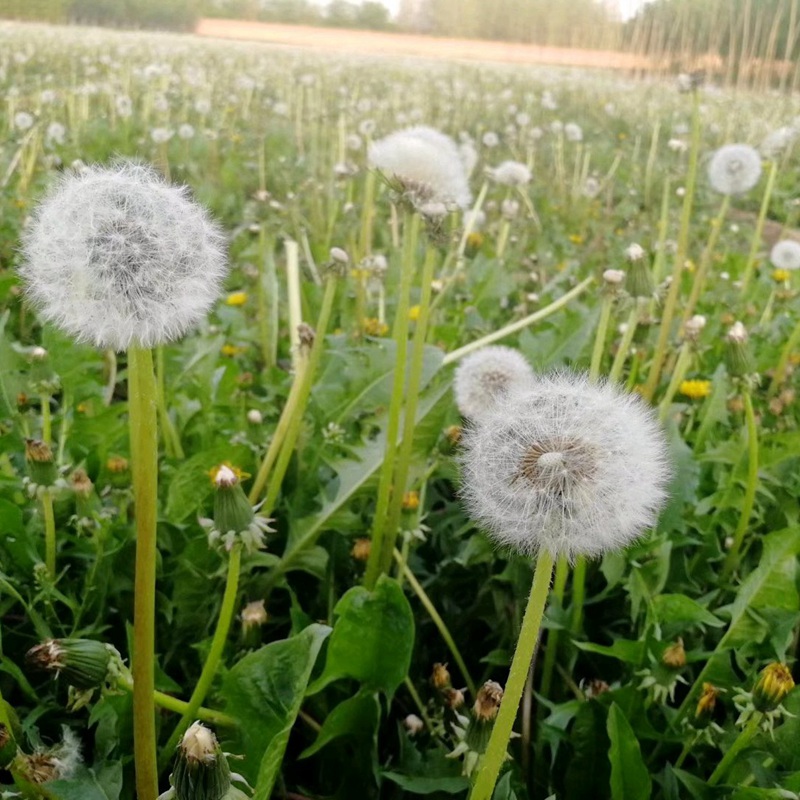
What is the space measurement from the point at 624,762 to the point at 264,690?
1.57ft

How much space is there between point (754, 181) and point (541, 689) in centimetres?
198

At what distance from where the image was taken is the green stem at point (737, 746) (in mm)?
1068

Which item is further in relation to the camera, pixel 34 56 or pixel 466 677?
pixel 34 56

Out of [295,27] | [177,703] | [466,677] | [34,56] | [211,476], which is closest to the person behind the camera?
[177,703]

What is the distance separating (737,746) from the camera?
110cm

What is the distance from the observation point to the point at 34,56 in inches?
265

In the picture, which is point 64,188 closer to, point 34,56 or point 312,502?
point 312,502

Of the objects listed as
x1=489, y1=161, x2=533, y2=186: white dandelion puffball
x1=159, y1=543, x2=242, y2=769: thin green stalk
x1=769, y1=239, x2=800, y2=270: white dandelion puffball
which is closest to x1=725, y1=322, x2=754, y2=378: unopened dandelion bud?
x1=159, y1=543, x2=242, y2=769: thin green stalk

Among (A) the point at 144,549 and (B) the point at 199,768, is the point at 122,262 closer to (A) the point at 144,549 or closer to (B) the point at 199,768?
(A) the point at 144,549

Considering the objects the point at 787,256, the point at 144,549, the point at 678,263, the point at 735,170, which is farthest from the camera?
the point at 787,256

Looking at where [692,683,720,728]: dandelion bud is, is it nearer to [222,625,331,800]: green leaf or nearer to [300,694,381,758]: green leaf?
[300,694,381,758]: green leaf

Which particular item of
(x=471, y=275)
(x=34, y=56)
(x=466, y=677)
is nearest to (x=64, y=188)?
(x=466, y=677)

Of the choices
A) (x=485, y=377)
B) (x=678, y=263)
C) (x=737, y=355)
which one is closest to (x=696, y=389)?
(x=678, y=263)

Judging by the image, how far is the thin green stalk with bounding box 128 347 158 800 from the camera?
0.77 metres
